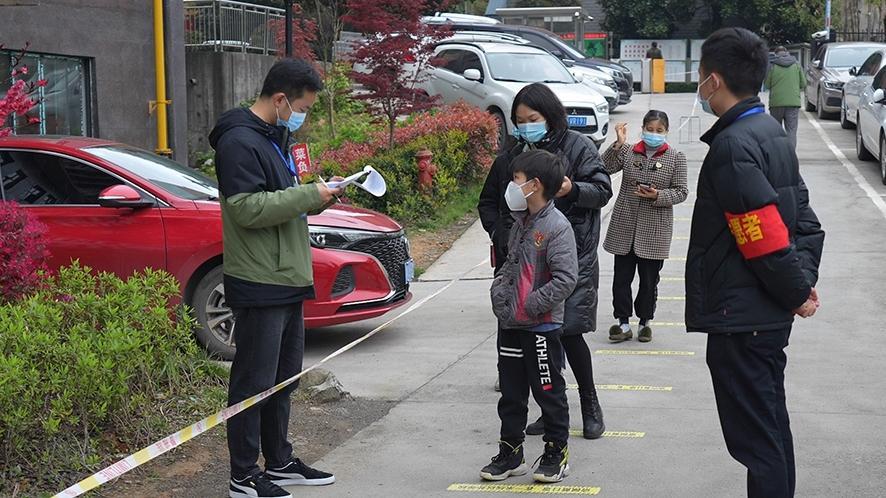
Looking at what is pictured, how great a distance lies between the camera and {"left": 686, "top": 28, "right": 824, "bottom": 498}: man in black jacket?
4.26 metres

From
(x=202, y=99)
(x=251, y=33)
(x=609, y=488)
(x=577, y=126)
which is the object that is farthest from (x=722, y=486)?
(x=251, y=33)

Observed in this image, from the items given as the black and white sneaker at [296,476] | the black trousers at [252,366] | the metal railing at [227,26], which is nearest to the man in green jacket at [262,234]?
the black trousers at [252,366]

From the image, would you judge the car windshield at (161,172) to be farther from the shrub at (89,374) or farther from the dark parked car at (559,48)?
the dark parked car at (559,48)

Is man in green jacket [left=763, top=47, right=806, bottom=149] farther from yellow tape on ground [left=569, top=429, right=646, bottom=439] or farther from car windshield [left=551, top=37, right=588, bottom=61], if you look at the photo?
yellow tape on ground [left=569, top=429, right=646, bottom=439]

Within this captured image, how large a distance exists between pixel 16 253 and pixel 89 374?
3.80 feet

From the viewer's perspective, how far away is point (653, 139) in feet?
27.9

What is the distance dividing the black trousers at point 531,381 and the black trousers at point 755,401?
1.25m

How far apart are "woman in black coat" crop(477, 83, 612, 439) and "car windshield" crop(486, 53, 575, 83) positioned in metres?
13.6

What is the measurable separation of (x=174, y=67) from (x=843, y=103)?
13318mm

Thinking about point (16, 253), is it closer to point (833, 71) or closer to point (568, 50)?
point (833, 71)

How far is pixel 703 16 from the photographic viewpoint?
4619 centimetres

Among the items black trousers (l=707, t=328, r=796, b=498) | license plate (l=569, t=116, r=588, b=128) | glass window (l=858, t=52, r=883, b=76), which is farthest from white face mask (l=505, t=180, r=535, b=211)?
glass window (l=858, t=52, r=883, b=76)

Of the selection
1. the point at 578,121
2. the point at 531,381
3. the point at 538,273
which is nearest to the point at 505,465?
the point at 531,381

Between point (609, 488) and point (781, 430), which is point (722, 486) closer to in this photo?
point (609, 488)
